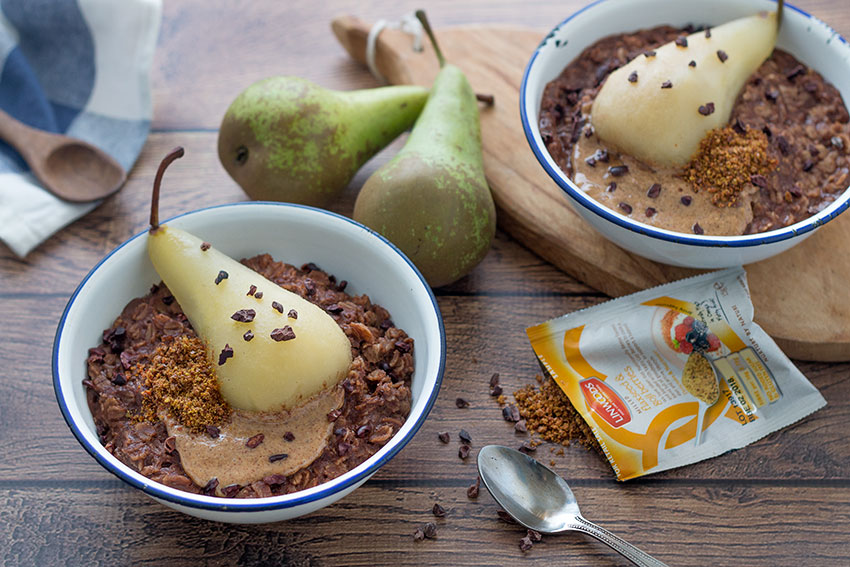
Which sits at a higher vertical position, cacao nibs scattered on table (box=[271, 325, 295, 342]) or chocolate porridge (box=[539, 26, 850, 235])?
chocolate porridge (box=[539, 26, 850, 235])

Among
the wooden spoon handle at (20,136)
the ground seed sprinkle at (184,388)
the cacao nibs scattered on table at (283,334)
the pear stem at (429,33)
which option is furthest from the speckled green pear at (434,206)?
the wooden spoon handle at (20,136)

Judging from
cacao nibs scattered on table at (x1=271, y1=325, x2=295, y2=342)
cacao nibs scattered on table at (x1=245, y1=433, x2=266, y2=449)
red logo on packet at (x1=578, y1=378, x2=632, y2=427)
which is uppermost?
cacao nibs scattered on table at (x1=271, y1=325, x2=295, y2=342)

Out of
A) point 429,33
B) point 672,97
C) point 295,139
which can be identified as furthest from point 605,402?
point 429,33

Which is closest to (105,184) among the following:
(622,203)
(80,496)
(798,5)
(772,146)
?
(80,496)

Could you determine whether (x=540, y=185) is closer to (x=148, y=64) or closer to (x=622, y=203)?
(x=622, y=203)

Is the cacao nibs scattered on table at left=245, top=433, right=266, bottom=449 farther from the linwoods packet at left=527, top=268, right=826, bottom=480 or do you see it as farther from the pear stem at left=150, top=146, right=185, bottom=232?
the linwoods packet at left=527, top=268, right=826, bottom=480

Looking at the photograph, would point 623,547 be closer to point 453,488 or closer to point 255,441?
point 453,488

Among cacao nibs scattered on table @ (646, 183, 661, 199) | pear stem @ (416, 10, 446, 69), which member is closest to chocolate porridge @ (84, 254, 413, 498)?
cacao nibs scattered on table @ (646, 183, 661, 199)
